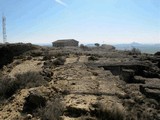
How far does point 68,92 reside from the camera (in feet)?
31.2

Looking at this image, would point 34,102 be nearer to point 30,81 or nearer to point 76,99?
point 76,99

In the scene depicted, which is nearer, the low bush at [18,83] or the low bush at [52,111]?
the low bush at [52,111]

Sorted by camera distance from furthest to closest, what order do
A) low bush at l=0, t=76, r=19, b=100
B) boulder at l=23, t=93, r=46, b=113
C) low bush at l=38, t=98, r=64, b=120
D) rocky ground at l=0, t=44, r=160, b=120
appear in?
low bush at l=0, t=76, r=19, b=100, boulder at l=23, t=93, r=46, b=113, rocky ground at l=0, t=44, r=160, b=120, low bush at l=38, t=98, r=64, b=120

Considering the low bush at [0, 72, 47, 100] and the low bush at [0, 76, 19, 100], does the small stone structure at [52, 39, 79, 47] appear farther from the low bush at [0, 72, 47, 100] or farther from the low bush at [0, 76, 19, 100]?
the low bush at [0, 76, 19, 100]

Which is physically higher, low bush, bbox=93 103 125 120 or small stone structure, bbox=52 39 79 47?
low bush, bbox=93 103 125 120

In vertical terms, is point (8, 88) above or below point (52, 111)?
below

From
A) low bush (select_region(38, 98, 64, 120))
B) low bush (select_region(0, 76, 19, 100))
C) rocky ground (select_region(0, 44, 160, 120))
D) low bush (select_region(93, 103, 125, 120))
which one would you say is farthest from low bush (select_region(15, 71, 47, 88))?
low bush (select_region(93, 103, 125, 120))

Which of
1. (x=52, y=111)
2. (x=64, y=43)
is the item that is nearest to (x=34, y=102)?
(x=52, y=111)

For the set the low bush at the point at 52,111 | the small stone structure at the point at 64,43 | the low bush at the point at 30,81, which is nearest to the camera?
the low bush at the point at 52,111

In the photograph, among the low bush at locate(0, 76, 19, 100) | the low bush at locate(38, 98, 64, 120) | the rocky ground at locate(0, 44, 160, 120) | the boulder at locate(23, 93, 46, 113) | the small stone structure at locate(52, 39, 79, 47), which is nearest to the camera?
the low bush at locate(38, 98, 64, 120)

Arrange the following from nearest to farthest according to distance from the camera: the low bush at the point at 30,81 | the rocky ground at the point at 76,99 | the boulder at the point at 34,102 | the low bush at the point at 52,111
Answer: the low bush at the point at 52,111, the rocky ground at the point at 76,99, the boulder at the point at 34,102, the low bush at the point at 30,81

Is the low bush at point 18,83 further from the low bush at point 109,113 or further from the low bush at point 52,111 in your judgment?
the low bush at point 109,113

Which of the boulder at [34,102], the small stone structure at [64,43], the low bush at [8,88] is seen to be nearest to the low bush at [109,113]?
the boulder at [34,102]

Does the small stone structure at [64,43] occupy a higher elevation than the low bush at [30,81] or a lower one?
lower
